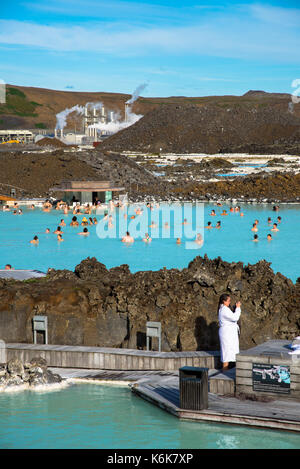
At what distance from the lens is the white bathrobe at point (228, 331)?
988 centimetres

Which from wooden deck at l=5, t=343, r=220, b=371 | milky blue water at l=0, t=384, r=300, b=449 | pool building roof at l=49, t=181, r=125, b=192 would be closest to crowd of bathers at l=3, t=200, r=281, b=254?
pool building roof at l=49, t=181, r=125, b=192

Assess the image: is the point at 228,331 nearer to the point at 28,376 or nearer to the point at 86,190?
the point at 28,376

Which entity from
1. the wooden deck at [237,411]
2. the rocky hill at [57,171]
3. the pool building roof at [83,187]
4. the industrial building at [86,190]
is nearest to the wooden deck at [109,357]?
the wooden deck at [237,411]

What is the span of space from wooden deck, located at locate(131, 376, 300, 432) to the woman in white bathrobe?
0.82 metres

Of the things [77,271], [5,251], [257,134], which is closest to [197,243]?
[5,251]

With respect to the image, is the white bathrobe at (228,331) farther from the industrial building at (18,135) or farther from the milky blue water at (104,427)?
the industrial building at (18,135)

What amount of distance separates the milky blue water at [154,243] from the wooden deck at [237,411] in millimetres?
12296

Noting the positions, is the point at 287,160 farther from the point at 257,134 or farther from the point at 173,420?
the point at 173,420

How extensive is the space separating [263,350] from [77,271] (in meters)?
7.32

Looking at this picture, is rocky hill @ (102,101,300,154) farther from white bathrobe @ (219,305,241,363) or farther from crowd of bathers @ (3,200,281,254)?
white bathrobe @ (219,305,241,363)

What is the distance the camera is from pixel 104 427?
8945 mm

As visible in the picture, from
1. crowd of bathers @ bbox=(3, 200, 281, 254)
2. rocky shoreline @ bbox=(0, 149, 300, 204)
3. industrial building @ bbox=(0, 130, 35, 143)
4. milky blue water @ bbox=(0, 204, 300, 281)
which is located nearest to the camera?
milky blue water @ bbox=(0, 204, 300, 281)

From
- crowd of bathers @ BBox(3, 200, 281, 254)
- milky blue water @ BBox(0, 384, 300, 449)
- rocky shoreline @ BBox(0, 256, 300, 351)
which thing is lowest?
milky blue water @ BBox(0, 384, 300, 449)

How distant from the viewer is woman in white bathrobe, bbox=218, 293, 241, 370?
9.88m
